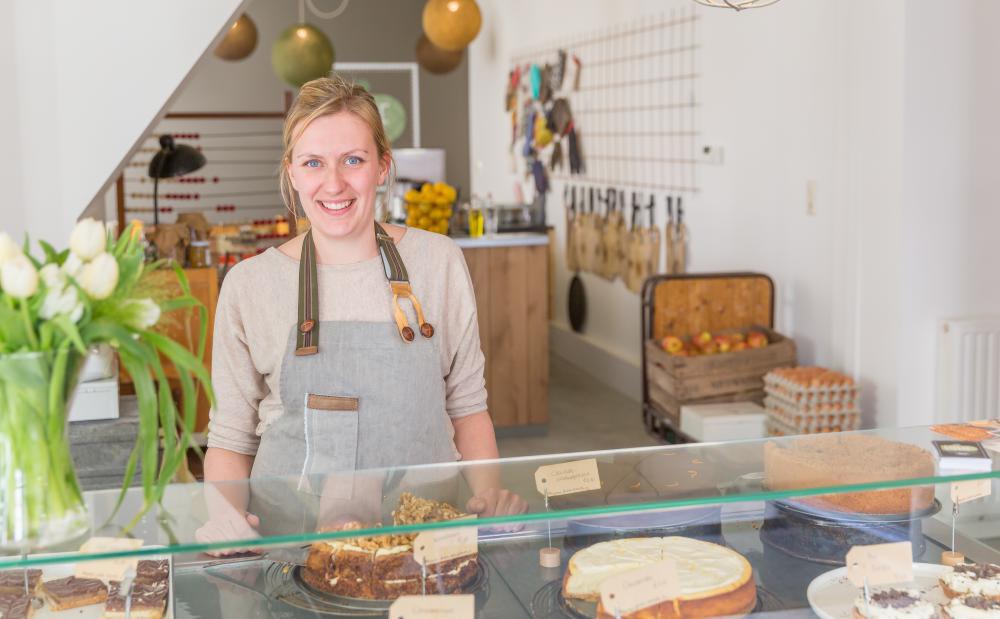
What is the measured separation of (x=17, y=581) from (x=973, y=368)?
12.4 ft

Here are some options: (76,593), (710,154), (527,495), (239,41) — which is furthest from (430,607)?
(239,41)

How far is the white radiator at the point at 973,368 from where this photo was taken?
14.6 feet

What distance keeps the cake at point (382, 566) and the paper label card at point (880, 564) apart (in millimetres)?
611

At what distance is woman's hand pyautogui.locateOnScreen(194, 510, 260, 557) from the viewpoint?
1488 millimetres

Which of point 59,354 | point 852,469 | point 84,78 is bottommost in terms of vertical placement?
point 852,469

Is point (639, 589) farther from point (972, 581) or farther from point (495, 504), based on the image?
point (972, 581)

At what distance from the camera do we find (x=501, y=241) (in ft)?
19.8

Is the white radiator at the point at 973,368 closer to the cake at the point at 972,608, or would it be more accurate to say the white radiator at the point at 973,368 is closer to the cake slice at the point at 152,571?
the cake at the point at 972,608

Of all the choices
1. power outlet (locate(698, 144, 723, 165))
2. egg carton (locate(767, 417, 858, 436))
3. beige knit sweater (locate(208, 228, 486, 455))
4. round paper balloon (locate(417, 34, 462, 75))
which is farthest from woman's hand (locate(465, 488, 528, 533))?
round paper balloon (locate(417, 34, 462, 75))

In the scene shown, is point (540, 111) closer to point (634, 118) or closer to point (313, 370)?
point (634, 118)

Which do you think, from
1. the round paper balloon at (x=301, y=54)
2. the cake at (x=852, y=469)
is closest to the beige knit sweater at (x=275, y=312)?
the cake at (x=852, y=469)

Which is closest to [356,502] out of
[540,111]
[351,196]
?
[351,196]

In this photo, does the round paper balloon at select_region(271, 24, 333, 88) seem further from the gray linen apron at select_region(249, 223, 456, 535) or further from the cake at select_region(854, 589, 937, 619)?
the cake at select_region(854, 589, 937, 619)

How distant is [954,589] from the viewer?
174 centimetres
